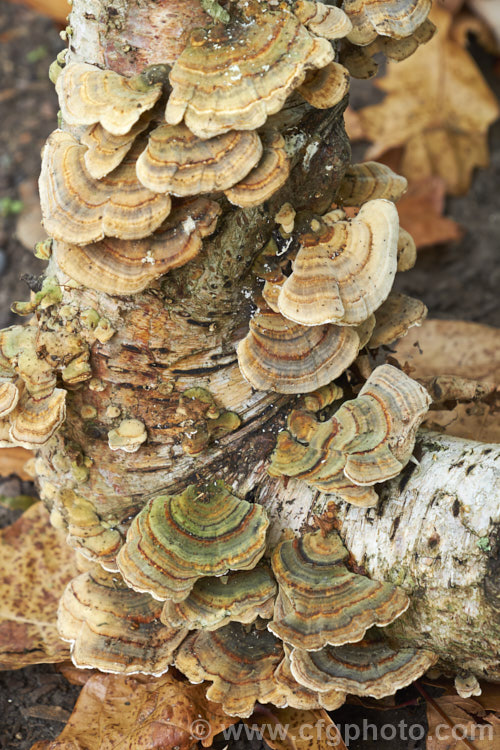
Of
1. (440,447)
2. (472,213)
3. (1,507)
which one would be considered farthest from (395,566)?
(472,213)

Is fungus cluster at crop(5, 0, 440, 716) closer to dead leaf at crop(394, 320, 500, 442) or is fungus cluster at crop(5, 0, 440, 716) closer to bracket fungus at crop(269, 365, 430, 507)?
bracket fungus at crop(269, 365, 430, 507)

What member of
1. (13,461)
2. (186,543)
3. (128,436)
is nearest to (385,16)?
(128,436)

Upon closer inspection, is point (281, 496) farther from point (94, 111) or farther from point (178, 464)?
point (94, 111)

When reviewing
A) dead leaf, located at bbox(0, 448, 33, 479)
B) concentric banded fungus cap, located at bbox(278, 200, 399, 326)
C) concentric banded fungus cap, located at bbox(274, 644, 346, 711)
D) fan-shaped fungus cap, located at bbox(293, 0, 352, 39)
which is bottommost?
dead leaf, located at bbox(0, 448, 33, 479)

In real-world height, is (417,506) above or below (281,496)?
above

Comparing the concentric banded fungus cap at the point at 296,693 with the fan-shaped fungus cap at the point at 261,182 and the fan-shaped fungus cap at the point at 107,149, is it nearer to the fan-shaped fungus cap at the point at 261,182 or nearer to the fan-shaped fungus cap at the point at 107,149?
the fan-shaped fungus cap at the point at 261,182

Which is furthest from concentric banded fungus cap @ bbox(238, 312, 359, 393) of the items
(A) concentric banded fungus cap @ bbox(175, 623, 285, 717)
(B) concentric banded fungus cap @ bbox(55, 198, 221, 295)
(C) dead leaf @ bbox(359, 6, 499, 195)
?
(C) dead leaf @ bbox(359, 6, 499, 195)
